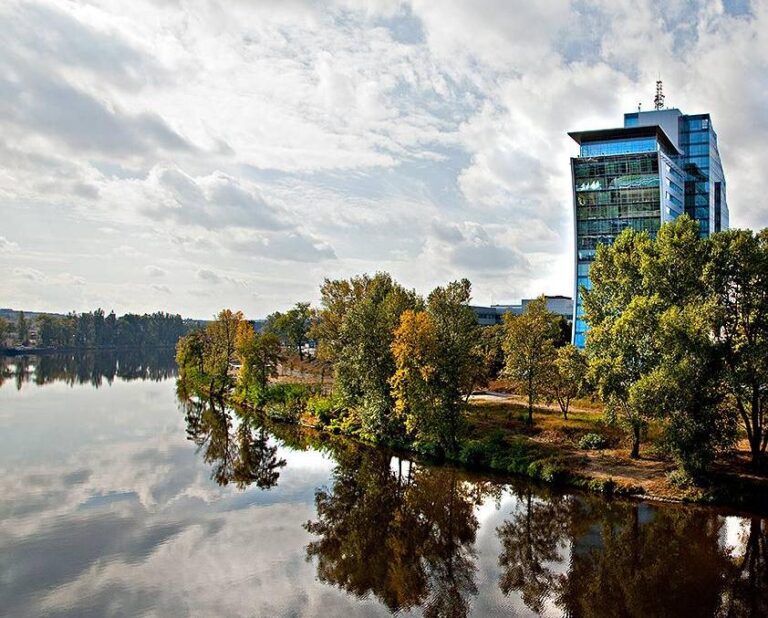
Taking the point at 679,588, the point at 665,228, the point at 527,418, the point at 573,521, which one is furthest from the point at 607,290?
the point at 679,588

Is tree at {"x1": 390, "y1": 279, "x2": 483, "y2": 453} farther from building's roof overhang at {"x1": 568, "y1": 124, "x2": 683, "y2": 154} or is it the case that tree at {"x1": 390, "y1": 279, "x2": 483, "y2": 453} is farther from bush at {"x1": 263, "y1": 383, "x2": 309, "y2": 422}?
building's roof overhang at {"x1": 568, "y1": 124, "x2": 683, "y2": 154}

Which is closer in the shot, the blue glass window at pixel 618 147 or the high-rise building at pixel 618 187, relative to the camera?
the high-rise building at pixel 618 187

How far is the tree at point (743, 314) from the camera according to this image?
127ft

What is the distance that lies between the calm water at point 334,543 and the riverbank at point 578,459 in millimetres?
2159

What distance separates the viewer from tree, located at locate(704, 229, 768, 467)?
38.8 m

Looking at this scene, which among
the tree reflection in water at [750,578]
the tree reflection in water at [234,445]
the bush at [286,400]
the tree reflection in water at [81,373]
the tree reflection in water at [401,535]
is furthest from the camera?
the tree reflection in water at [81,373]

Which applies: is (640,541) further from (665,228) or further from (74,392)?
(74,392)

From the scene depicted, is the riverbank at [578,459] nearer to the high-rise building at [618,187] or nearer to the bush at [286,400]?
the bush at [286,400]

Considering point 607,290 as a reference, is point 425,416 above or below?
below

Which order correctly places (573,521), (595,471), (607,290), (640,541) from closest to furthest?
1. (640,541)
2. (573,521)
3. (595,471)
4. (607,290)

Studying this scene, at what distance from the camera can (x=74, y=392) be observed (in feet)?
322

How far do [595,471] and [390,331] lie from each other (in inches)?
911

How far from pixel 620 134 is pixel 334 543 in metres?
94.5

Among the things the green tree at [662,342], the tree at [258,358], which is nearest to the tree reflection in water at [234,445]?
the tree at [258,358]
